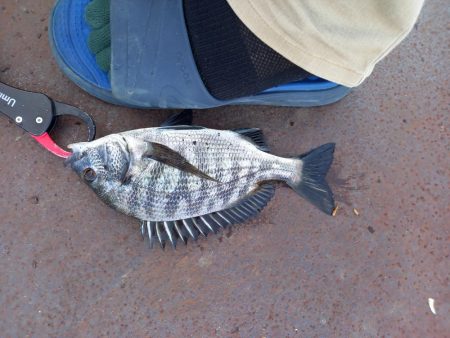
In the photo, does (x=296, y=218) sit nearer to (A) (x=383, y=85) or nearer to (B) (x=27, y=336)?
(A) (x=383, y=85)

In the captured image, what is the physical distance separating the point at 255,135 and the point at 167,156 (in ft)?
1.17

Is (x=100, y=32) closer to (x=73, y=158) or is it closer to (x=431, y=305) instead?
(x=73, y=158)

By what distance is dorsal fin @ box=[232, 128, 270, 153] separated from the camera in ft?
4.63

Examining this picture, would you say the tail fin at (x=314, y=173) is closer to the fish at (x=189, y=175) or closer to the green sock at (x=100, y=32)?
the fish at (x=189, y=175)

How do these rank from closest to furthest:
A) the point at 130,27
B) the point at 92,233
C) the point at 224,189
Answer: the point at 130,27 < the point at 224,189 < the point at 92,233

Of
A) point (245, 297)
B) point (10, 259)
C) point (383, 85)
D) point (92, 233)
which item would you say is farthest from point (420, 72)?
point (10, 259)

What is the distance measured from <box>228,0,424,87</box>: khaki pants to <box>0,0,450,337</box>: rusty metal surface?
1.70 feet

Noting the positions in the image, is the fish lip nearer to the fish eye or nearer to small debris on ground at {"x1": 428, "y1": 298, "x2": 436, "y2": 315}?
the fish eye

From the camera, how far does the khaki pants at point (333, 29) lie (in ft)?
2.68

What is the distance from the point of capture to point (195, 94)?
4.06 ft

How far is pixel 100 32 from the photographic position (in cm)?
132

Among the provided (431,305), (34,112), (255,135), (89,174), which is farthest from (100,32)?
(431,305)

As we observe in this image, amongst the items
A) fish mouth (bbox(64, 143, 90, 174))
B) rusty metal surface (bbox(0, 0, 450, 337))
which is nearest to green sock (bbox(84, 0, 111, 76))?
rusty metal surface (bbox(0, 0, 450, 337))

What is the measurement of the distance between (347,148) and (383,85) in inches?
11.2
